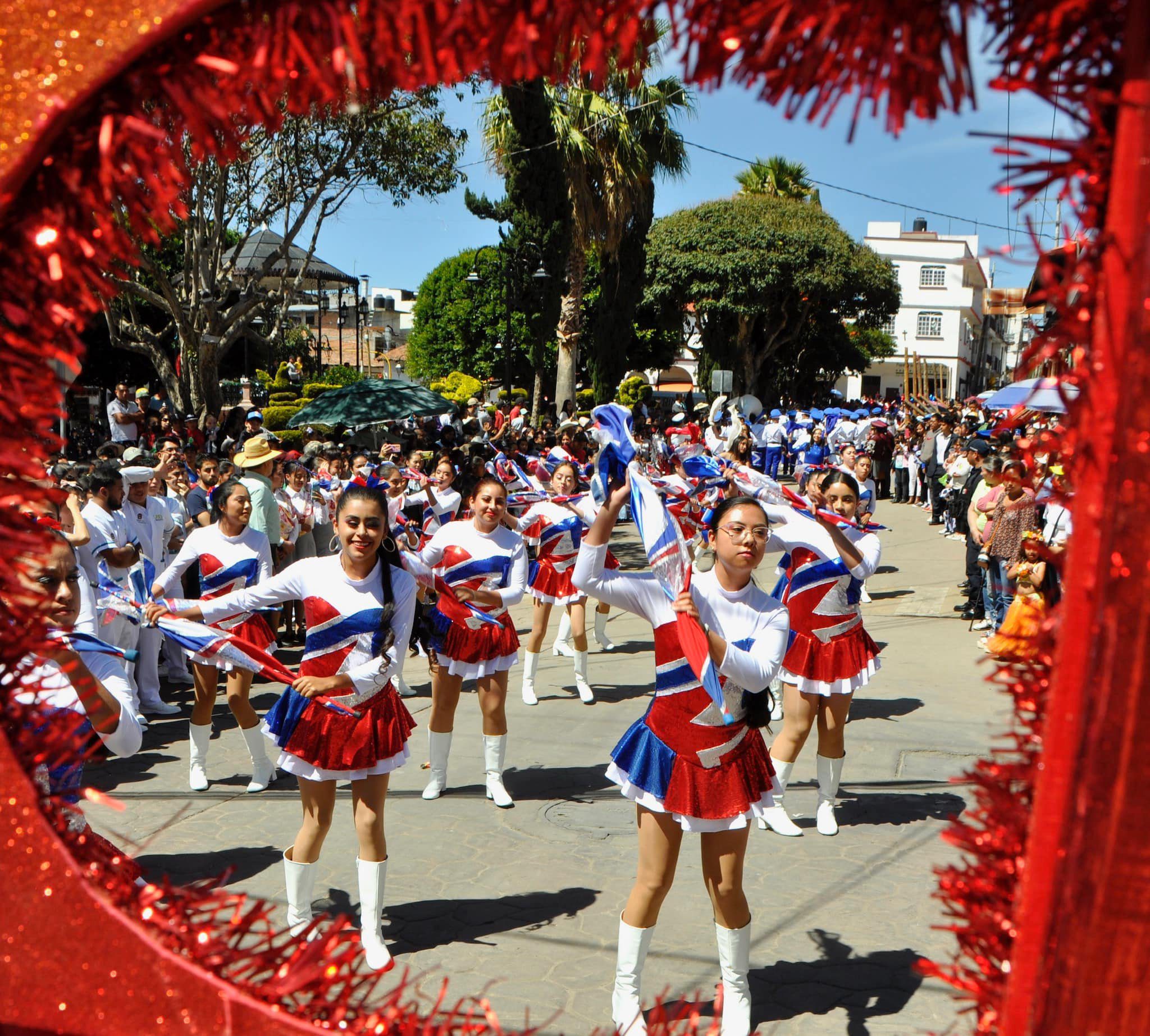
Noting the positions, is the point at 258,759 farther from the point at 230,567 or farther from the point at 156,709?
the point at 156,709

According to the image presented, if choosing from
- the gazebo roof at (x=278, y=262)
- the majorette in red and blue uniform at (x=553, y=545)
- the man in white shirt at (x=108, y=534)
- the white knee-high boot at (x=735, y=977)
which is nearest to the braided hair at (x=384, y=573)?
the white knee-high boot at (x=735, y=977)

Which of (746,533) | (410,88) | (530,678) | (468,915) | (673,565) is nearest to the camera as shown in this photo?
(410,88)

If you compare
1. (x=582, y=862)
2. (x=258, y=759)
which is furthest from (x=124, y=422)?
(x=582, y=862)

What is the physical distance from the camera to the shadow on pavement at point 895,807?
632 centimetres

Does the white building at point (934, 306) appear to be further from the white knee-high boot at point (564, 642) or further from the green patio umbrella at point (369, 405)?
the white knee-high boot at point (564, 642)

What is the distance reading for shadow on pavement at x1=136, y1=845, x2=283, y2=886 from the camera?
5445mm

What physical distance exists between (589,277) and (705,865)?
3886 centimetres

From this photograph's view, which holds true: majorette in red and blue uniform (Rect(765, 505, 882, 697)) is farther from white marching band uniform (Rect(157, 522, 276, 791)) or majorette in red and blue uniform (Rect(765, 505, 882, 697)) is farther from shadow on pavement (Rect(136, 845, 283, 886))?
white marching band uniform (Rect(157, 522, 276, 791))

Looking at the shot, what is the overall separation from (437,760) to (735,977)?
3182 millimetres

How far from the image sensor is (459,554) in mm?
6664

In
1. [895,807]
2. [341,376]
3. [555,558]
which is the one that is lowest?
[895,807]

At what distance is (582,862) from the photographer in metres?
5.64

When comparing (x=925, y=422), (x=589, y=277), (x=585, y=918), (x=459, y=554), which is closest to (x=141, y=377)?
(x=589, y=277)

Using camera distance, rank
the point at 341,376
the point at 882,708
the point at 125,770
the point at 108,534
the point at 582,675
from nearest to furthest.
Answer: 1. the point at 125,770
2. the point at 108,534
3. the point at 882,708
4. the point at 582,675
5. the point at 341,376
